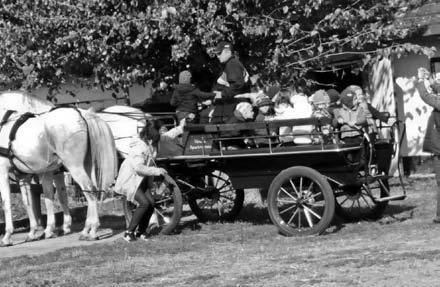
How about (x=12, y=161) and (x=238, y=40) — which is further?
(x=238, y=40)

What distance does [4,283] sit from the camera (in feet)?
31.9

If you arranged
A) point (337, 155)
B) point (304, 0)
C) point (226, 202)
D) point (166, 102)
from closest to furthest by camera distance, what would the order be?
point (337, 155) → point (226, 202) → point (304, 0) → point (166, 102)

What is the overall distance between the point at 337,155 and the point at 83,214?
6.70 metres

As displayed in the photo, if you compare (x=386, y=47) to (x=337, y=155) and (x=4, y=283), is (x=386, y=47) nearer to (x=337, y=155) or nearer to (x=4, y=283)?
(x=337, y=155)

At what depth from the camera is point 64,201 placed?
1401cm

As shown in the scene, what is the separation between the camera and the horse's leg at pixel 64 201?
13914 mm

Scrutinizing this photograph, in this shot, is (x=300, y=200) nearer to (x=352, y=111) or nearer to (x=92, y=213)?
(x=352, y=111)

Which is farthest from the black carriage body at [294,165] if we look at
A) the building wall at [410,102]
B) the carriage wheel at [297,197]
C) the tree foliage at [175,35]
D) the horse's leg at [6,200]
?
the building wall at [410,102]

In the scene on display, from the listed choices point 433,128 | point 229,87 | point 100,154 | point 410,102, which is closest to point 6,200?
point 100,154

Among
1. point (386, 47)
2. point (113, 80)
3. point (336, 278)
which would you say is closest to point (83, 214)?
point (113, 80)

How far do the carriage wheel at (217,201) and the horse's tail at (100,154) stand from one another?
127cm

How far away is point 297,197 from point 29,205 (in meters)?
4.45

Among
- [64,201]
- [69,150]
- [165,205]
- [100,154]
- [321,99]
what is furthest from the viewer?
[64,201]

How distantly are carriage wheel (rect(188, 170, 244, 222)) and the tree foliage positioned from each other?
2.55m
